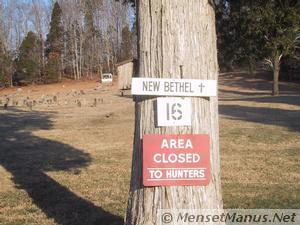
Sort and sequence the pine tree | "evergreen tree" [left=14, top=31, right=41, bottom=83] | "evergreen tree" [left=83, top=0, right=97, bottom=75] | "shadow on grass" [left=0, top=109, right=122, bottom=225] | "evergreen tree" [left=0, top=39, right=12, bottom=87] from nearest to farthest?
1. "shadow on grass" [left=0, top=109, right=122, bottom=225]
2. "evergreen tree" [left=14, top=31, right=41, bottom=83]
3. "evergreen tree" [left=0, top=39, right=12, bottom=87]
4. the pine tree
5. "evergreen tree" [left=83, top=0, right=97, bottom=75]

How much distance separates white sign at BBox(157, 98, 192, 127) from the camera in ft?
13.9

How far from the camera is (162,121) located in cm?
423

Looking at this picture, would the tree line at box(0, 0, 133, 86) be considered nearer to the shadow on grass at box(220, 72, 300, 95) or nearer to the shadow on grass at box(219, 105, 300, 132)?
the shadow on grass at box(220, 72, 300, 95)

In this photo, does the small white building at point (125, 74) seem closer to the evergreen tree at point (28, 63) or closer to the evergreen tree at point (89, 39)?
the evergreen tree at point (28, 63)

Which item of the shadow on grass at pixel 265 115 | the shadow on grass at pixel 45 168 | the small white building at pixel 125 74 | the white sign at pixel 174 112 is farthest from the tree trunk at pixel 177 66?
the shadow on grass at pixel 265 115

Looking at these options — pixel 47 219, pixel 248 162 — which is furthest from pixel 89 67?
pixel 47 219

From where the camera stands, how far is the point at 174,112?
4.24 metres

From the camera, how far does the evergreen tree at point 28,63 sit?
66.2m

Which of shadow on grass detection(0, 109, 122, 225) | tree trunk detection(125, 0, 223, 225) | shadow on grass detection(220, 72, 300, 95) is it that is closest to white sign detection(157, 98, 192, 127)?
tree trunk detection(125, 0, 223, 225)

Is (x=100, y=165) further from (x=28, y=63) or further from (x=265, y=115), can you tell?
(x=28, y=63)

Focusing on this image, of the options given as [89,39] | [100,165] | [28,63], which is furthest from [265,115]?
[89,39]

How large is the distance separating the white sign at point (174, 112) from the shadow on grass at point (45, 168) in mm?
2416

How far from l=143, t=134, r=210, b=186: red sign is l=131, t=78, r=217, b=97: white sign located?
1.09 feet

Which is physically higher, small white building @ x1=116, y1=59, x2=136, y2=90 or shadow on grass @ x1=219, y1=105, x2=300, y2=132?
small white building @ x1=116, y1=59, x2=136, y2=90
